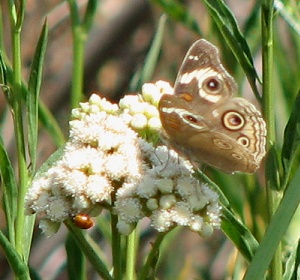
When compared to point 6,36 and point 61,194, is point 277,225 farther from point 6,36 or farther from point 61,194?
point 6,36

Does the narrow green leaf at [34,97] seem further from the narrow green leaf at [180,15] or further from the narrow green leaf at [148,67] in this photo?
the narrow green leaf at [180,15]

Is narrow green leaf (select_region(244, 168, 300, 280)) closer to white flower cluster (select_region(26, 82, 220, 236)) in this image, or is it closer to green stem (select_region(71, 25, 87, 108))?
white flower cluster (select_region(26, 82, 220, 236))

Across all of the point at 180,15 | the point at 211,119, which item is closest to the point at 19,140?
the point at 211,119

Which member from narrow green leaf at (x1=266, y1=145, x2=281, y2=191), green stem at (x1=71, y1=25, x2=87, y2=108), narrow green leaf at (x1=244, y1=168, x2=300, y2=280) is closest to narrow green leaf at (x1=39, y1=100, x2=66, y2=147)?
green stem at (x1=71, y1=25, x2=87, y2=108)

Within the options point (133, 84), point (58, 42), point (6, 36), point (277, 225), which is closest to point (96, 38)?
point (6, 36)

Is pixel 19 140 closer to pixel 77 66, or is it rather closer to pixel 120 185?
pixel 120 185

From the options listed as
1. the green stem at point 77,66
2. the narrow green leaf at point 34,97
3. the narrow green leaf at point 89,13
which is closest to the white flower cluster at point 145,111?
the narrow green leaf at point 34,97

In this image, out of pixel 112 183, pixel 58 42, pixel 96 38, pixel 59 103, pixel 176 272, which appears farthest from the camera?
pixel 58 42

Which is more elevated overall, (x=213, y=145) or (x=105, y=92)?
(x=213, y=145)
